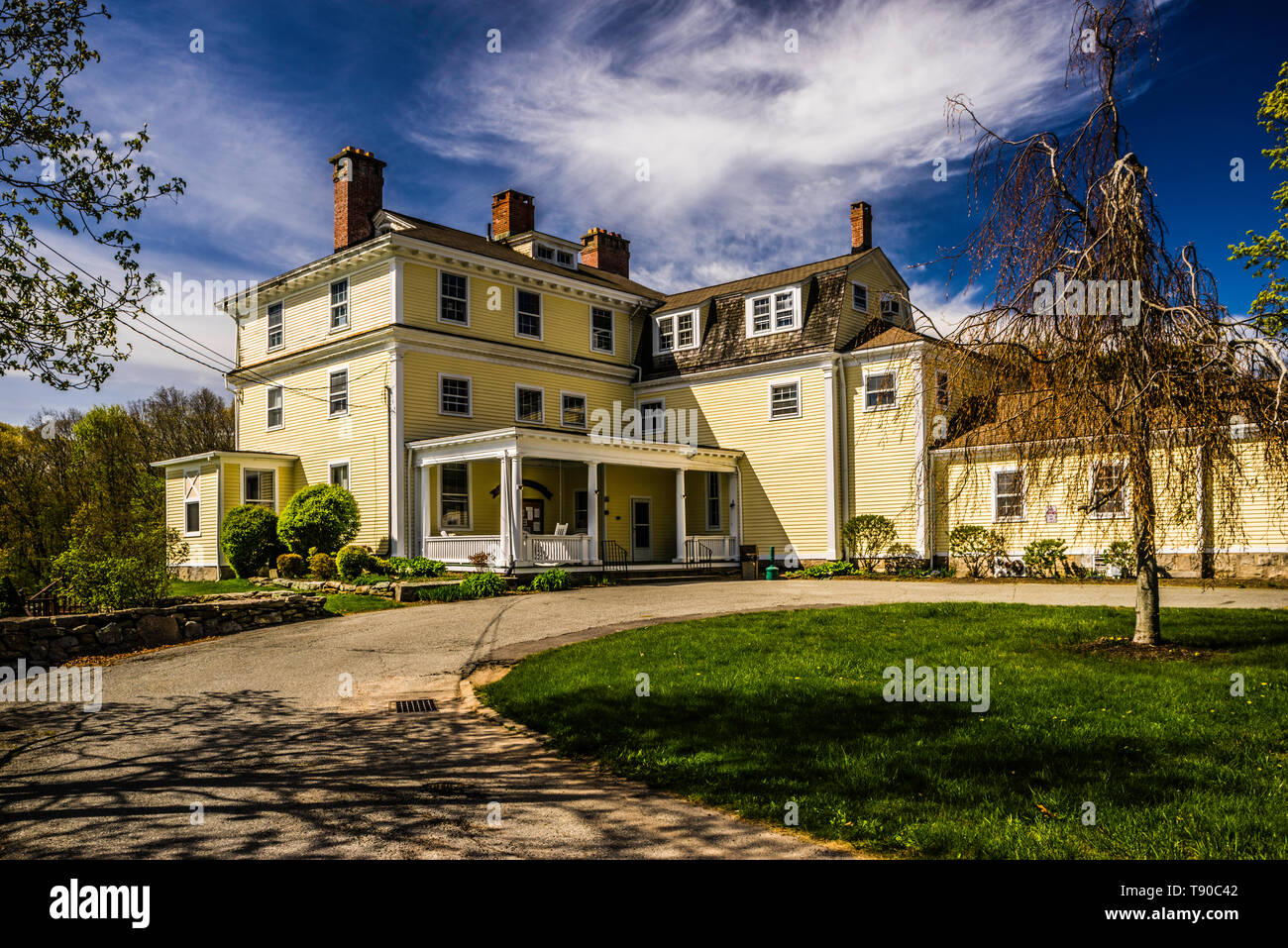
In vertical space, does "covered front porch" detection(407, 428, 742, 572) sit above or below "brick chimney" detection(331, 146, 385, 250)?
below

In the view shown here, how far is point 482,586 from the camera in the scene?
19.3 meters

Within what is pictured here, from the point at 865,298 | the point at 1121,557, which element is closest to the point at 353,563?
the point at 865,298

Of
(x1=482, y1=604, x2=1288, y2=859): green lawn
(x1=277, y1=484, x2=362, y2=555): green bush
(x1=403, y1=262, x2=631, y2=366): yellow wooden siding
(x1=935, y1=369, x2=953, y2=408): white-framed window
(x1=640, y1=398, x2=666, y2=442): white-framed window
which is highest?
(x1=403, y1=262, x2=631, y2=366): yellow wooden siding

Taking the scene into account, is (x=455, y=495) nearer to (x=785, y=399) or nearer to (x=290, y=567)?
(x=290, y=567)

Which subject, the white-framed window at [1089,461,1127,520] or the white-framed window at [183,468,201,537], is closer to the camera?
the white-framed window at [1089,461,1127,520]

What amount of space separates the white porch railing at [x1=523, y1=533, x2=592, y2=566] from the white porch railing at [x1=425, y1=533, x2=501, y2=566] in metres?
0.84

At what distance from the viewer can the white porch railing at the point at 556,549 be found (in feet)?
72.8

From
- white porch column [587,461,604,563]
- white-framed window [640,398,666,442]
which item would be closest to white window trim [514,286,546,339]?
white-framed window [640,398,666,442]

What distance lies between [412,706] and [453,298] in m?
18.7

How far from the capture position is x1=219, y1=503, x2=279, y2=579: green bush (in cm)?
2327

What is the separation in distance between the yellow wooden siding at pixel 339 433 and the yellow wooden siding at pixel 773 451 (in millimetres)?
10682

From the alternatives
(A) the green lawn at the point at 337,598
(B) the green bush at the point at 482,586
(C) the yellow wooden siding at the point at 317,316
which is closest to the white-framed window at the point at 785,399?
(B) the green bush at the point at 482,586

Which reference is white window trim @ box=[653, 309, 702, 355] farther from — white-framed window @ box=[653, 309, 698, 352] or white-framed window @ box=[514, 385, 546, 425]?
white-framed window @ box=[514, 385, 546, 425]

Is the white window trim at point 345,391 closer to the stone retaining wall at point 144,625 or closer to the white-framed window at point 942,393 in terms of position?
the stone retaining wall at point 144,625
